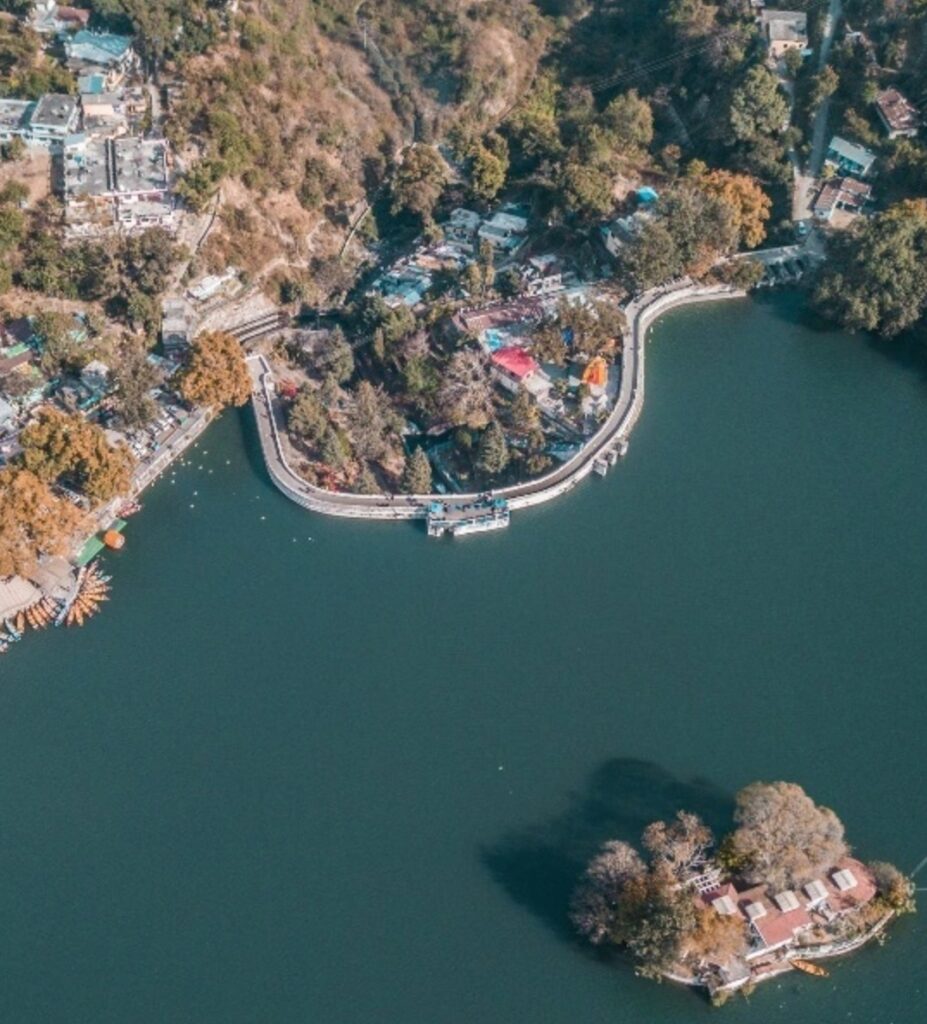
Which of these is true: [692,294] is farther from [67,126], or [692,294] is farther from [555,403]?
[67,126]

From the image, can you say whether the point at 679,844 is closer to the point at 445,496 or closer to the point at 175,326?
the point at 445,496

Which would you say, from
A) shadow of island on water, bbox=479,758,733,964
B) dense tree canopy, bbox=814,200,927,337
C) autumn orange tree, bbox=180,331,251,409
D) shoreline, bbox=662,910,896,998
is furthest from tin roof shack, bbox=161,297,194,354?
shoreline, bbox=662,910,896,998

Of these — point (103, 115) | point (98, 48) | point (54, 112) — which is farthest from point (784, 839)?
point (98, 48)

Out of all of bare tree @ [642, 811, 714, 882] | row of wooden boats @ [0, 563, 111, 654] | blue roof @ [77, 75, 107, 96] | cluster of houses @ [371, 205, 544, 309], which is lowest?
row of wooden boats @ [0, 563, 111, 654]

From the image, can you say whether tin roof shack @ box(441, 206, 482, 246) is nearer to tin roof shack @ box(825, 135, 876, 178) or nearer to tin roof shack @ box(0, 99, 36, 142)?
tin roof shack @ box(825, 135, 876, 178)

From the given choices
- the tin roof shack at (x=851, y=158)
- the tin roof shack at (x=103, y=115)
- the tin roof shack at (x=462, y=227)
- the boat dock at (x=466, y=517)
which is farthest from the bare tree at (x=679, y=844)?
the tin roof shack at (x=103, y=115)

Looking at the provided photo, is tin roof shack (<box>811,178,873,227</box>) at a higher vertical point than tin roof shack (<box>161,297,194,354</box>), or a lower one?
higher
